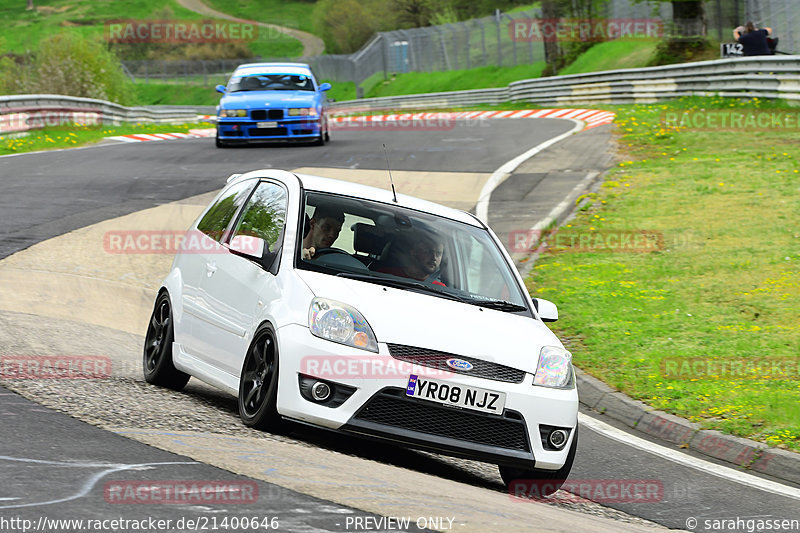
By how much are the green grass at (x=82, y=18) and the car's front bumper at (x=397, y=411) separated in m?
122

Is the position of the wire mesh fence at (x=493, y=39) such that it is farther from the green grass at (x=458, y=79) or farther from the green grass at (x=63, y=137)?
the green grass at (x=63, y=137)

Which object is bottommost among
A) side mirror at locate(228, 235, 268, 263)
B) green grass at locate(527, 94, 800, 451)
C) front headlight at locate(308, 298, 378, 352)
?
green grass at locate(527, 94, 800, 451)

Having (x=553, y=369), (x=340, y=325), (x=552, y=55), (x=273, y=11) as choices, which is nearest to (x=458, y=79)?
(x=552, y=55)

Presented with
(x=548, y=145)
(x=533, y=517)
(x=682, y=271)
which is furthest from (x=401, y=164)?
(x=533, y=517)

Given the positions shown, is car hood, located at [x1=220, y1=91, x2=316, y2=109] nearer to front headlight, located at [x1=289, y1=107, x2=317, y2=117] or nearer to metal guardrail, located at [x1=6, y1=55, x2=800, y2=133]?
front headlight, located at [x1=289, y1=107, x2=317, y2=117]

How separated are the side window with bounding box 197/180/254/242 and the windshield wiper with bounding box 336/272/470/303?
56.1 inches

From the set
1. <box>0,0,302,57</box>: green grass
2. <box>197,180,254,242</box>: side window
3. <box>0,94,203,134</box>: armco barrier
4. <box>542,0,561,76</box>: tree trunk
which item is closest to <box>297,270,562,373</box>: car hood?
<box>197,180,254,242</box>: side window

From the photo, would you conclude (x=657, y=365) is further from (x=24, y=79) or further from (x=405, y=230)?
(x=24, y=79)

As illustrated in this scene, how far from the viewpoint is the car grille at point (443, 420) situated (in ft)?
20.0

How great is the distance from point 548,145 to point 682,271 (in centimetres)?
1175

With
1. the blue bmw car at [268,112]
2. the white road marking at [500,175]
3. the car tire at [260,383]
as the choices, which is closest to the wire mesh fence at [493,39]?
the white road marking at [500,175]

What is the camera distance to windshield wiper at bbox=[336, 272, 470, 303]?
681 centimetres

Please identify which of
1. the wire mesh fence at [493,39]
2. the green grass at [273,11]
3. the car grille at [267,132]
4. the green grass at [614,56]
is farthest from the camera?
the green grass at [273,11]

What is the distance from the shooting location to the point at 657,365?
10117 mm
